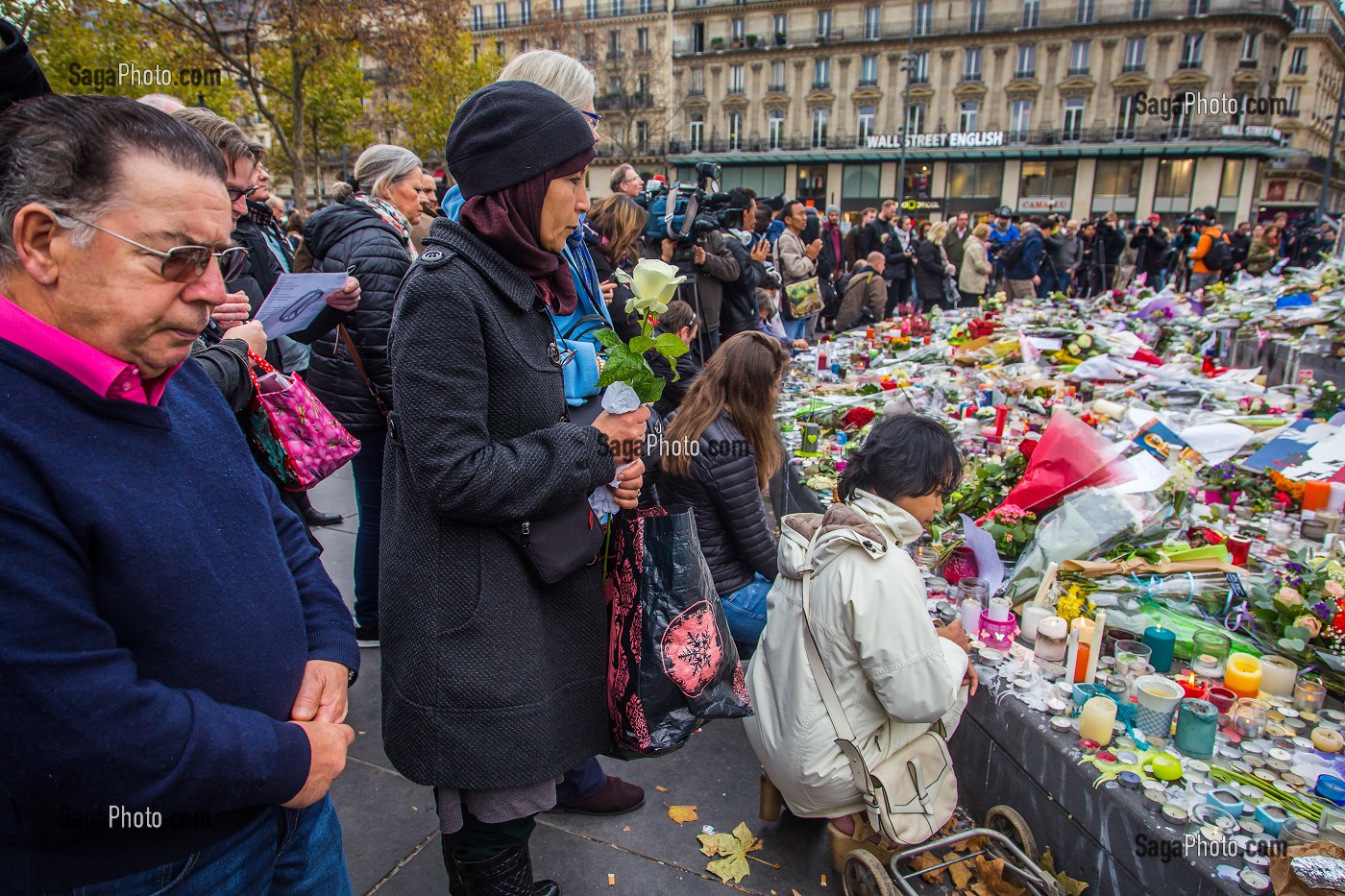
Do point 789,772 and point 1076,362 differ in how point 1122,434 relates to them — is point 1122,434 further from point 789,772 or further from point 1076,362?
point 789,772

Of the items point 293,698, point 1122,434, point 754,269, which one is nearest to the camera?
point 293,698

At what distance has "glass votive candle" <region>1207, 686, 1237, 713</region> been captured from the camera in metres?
2.21

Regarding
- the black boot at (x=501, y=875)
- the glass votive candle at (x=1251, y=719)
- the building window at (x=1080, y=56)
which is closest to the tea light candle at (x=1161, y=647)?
the glass votive candle at (x=1251, y=719)

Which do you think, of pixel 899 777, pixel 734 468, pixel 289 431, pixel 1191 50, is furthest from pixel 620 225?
pixel 1191 50

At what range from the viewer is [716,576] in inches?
114

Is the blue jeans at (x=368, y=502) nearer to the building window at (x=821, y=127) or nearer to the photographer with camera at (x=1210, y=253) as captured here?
the photographer with camera at (x=1210, y=253)

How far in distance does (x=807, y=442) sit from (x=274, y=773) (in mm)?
3878

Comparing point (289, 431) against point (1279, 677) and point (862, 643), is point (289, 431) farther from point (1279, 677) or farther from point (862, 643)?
point (1279, 677)

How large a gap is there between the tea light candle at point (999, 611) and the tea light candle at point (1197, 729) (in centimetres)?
59

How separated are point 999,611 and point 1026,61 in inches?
1826

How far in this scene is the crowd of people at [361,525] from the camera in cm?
88

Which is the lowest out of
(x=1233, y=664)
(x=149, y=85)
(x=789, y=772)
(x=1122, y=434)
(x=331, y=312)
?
(x=789, y=772)

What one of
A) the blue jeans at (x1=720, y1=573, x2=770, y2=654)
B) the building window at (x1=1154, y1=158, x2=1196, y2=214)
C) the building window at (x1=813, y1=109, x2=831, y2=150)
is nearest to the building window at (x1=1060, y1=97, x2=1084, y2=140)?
the building window at (x1=1154, y1=158, x2=1196, y2=214)

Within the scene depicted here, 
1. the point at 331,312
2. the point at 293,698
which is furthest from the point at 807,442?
the point at 293,698
